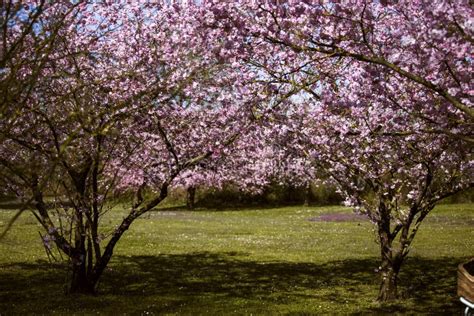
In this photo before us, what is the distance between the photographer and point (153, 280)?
1542 centimetres

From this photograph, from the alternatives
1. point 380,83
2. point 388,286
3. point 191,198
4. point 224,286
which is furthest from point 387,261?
point 191,198

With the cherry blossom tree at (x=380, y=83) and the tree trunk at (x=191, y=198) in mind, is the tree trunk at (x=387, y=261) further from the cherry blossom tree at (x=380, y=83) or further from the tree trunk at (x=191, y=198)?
the tree trunk at (x=191, y=198)

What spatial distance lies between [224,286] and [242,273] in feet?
7.37

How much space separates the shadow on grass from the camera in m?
12.1

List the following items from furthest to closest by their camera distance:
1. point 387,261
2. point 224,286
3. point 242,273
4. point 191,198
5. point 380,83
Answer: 1. point 191,198
2. point 242,273
3. point 224,286
4. point 387,261
5. point 380,83

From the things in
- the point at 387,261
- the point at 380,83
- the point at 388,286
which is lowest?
the point at 388,286

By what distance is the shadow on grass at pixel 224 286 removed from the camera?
39.5 ft

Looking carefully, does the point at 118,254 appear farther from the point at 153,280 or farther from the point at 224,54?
the point at 224,54

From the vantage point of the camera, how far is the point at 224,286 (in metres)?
14.7

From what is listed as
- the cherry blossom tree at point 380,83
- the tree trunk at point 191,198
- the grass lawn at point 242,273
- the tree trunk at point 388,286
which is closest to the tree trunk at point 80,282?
the grass lawn at point 242,273

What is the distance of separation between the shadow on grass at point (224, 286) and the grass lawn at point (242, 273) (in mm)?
25

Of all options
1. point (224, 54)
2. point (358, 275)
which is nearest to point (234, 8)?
point (224, 54)

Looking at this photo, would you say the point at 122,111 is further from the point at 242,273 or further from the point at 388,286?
the point at 242,273

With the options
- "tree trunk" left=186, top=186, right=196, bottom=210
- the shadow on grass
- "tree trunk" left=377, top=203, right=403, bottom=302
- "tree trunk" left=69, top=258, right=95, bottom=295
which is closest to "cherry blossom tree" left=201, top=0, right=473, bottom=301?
"tree trunk" left=377, top=203, right=403, bottom=302
